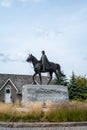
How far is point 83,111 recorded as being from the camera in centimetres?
1995

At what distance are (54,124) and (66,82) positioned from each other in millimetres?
32189

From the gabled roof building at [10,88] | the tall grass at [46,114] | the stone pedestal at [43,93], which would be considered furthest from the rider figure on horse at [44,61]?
the gabled roof building at [10,88]

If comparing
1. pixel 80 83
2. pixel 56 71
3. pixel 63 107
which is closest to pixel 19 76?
pixel 80 83

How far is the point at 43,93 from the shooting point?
27.3 metres

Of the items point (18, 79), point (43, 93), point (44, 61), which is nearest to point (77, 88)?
point (18, 79)

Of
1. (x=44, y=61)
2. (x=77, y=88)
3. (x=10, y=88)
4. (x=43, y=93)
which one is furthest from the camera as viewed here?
(x=10, y=88)

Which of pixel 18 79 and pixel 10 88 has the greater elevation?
pixel 18 79

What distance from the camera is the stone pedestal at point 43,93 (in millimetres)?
26891

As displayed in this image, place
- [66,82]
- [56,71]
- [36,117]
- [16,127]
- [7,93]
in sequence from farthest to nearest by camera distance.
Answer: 1. [7,93]
2. [66,82]
3. [56,71]
4. [36,117]
5. [16,127]

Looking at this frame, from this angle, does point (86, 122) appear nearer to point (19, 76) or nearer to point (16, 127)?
point (16, 127)

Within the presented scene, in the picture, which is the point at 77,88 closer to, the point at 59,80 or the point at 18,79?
the point at 18,79

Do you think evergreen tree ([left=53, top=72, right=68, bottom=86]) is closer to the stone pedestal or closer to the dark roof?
the stone pedestal

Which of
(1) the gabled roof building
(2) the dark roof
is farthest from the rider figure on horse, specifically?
(2) the dark roof

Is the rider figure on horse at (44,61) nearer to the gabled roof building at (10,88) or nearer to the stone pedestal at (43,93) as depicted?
the stone pedestal at (43,93)
